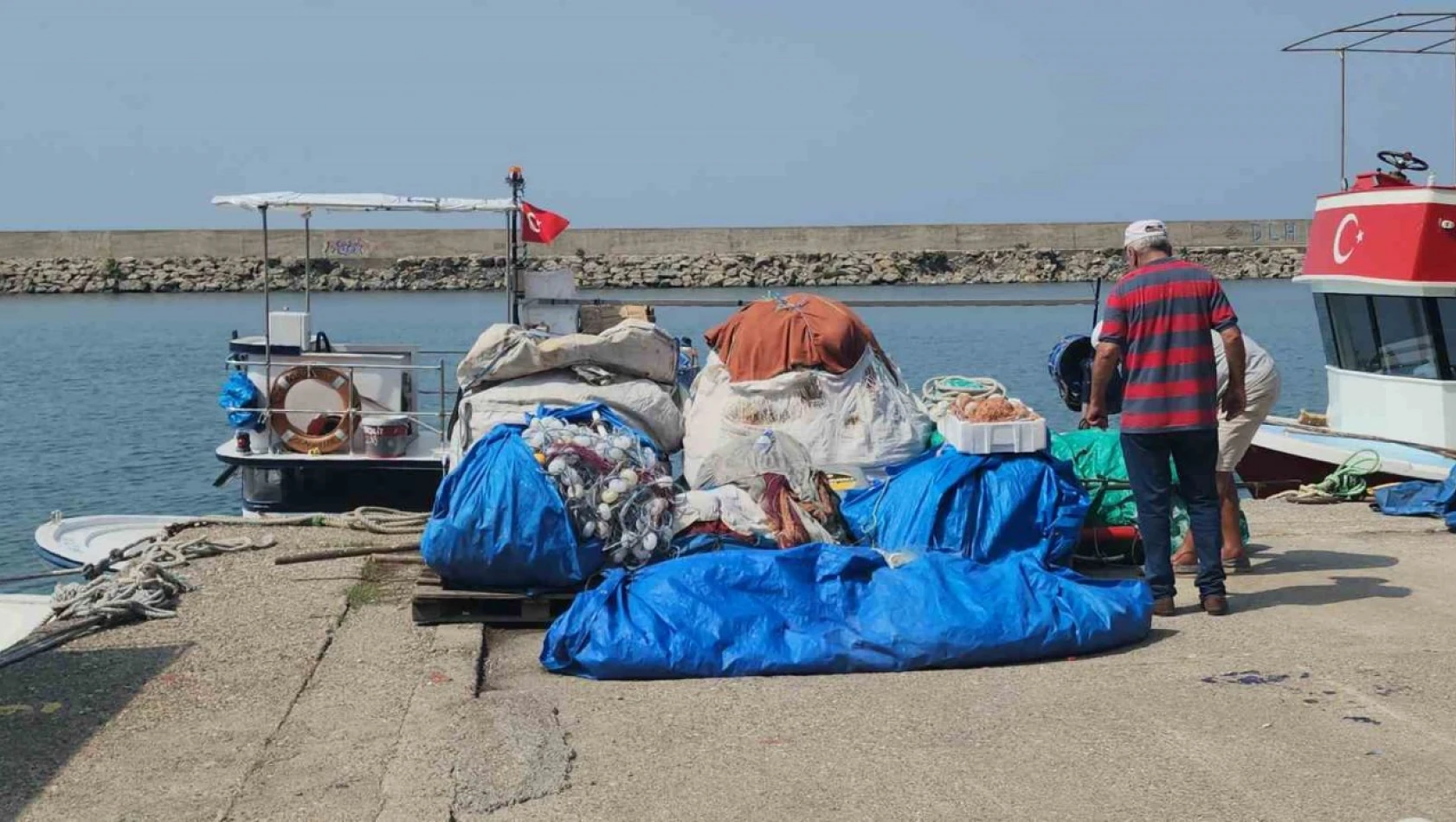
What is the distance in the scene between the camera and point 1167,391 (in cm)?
665

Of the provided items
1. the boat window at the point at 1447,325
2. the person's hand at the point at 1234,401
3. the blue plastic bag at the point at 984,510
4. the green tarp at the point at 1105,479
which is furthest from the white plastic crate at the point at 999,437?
the boat window at the point at 1447,325

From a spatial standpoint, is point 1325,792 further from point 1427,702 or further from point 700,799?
point 700,799

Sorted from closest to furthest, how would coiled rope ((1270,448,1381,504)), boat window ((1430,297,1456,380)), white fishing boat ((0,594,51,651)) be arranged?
white fishing boat ((0,594,51,651))
coiled rope ((1270,448,1381,504))
boat window ((1430,297,1456,380))

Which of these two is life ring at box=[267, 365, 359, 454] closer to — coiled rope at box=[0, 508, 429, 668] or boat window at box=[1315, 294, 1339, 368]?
coiled rope at box=[0, 508, 429, 668]

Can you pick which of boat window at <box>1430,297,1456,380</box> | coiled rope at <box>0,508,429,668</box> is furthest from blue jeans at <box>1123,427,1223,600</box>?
boat window at <box>1430,297,1456,380</box>

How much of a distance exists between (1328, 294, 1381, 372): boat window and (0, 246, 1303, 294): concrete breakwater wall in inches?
1641

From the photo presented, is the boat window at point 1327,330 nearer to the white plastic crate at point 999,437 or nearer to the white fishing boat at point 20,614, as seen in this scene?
the white plastic crate at point 999,437

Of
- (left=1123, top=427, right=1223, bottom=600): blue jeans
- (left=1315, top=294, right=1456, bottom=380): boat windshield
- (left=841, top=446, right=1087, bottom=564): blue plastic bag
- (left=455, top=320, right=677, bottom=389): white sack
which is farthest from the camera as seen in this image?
(left=1315, top=294, right=1456, bottom=380): boat windshield

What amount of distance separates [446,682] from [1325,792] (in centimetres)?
312

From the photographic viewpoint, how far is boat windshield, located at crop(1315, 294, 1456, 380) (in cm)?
1202

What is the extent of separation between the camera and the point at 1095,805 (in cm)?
454

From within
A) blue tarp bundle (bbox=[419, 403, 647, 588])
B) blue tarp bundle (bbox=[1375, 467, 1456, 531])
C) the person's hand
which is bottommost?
blue tarp bundle (bbox=[1375, 467, 1456, 531])

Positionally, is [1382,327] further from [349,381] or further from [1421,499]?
[349,381]

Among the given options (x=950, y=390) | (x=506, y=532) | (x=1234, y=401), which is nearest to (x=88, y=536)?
(x=506, y=532)
